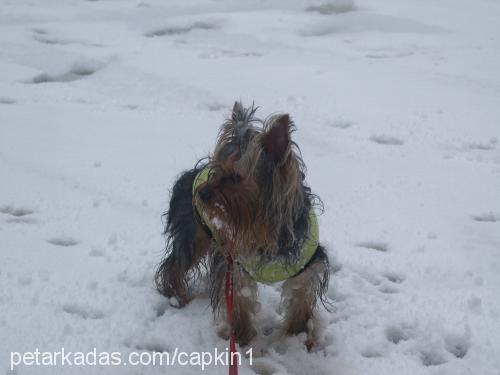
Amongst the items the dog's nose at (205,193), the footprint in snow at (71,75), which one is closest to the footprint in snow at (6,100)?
the footprint in snow at (71,75)

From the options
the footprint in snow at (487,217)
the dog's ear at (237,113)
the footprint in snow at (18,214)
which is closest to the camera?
the dog's ear at (237,113)

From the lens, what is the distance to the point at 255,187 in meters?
2.50

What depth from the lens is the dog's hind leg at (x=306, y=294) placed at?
9.64 ft

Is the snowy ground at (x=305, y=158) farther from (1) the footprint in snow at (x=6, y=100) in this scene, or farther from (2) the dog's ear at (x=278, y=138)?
(2) the dog's ear at (x=278, y=138)

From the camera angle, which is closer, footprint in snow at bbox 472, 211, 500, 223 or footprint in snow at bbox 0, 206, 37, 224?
footprint in snow at bbox 0, 206, 37, 224

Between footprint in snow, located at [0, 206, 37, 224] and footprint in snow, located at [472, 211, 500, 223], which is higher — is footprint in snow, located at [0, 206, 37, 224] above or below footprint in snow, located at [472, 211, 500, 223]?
above

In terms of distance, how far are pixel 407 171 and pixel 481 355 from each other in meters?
2.34

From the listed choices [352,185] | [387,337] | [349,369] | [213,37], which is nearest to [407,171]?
[352,185]

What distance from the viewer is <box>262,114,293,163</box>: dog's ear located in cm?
231

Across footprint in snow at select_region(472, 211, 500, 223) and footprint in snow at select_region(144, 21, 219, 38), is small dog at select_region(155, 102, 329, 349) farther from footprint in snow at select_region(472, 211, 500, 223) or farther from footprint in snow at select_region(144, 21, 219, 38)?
footprint in snow at select_region(144, 21, 219, 38)

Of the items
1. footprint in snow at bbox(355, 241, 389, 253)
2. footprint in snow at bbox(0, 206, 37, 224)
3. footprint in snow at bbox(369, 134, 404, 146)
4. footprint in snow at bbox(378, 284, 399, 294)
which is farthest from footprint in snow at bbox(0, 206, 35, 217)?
footprint in snow at bbox(369, 134, 404, 146)

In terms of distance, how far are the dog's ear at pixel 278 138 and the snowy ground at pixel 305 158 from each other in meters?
1.19

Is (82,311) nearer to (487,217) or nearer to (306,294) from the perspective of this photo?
(306,294)

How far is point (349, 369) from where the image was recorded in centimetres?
287
